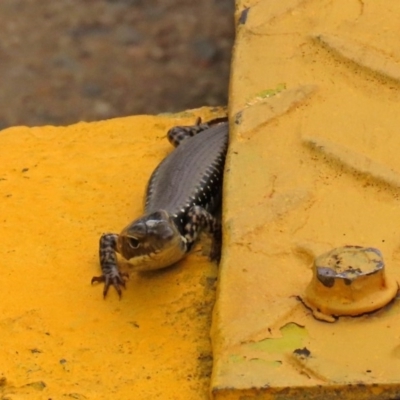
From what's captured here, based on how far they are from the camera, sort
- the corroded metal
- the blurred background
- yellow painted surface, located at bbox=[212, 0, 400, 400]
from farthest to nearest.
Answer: the blurred background < the corroded metal < yellow painted surface, located at bbox=[212, 0, 400, 400]

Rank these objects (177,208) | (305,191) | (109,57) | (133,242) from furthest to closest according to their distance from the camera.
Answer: (109,57)
(177,208)
(133,242)
(305,191)

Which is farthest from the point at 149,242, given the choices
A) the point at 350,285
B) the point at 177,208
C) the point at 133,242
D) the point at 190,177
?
the point at 350,285

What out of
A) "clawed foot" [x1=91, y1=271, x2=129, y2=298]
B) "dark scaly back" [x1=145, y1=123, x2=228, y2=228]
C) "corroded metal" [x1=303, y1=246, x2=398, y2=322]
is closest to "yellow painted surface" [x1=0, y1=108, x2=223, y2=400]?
"clawed foot" [x1=91, y1=271, x2=129, y2=298]

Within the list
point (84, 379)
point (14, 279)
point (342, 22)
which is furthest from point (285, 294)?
point (342, 22)

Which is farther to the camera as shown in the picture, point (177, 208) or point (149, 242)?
point (177, 208)

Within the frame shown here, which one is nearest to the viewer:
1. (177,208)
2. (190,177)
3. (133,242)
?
(133,242)

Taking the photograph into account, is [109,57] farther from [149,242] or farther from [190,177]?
[149,242]

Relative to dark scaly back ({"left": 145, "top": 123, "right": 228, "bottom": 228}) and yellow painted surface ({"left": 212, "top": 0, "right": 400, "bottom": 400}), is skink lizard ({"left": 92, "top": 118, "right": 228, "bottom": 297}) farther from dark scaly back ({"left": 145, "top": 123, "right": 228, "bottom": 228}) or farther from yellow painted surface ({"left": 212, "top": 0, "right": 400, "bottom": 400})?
yellow painted surface ({"left": 212, "top": 0, "right": 400, "bottom": 400})
